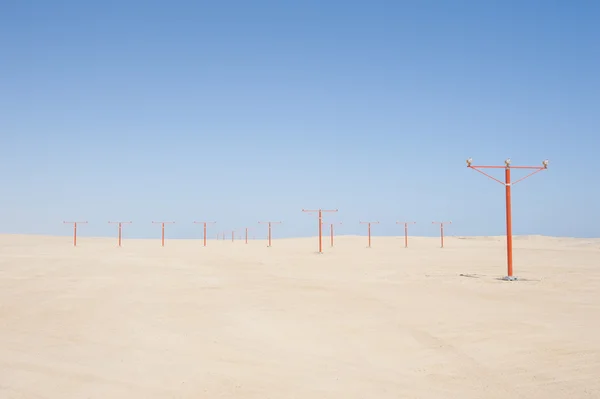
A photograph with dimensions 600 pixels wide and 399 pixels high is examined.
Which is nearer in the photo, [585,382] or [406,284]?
[585,382]

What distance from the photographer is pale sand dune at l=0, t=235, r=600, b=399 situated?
8.88m

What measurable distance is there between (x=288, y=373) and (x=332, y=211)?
43.5 metres

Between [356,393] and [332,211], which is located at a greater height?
[332,211]

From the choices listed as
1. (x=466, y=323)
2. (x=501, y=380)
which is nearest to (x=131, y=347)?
(x=501, y=380)

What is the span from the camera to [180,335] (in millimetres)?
12789

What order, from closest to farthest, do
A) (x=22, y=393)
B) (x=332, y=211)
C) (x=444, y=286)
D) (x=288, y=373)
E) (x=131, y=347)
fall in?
(x=22, y=393), (x=288, y=373), (x=131, y=347), (x=444, y=286), (x=332, y=211)

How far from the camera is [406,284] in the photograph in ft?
78.4

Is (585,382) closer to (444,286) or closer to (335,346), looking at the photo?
(335,346)

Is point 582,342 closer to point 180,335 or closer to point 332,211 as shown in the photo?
point 180,335

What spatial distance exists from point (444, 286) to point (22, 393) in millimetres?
18140

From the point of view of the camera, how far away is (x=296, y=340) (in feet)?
41.6

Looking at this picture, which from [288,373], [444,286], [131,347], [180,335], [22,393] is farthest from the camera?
[444,286]

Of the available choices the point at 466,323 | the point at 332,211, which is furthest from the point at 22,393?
the point at 332,211

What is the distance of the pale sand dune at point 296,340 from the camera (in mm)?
8875
